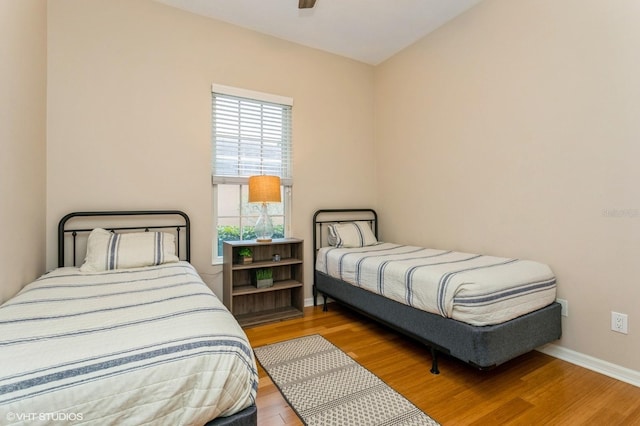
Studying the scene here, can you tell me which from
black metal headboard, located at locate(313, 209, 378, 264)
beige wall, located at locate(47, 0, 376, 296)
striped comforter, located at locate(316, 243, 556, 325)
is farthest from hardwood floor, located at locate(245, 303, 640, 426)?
beige wall, located at locate(47, 0, 376, 296)

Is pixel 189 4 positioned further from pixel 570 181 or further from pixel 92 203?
pixel 570 181

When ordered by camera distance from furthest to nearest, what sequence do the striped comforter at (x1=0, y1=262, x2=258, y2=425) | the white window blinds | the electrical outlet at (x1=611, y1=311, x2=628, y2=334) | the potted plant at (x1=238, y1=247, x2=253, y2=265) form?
the white window blinds → the potted plant at (x1=238, y1=247, x2=253, y2=265) → the electrical outlet at (x1=611, y1=311, x2=628, y2=334) → the striped comforter at (x1=0, y1=262, x2=258, y2=425)

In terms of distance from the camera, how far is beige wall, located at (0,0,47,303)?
5.32ft

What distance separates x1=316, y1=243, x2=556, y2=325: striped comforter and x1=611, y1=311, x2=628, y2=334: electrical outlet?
0.32 meters

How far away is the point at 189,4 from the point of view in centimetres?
277

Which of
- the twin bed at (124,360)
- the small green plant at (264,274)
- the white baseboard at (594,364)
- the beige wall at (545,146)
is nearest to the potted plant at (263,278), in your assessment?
the small green plant at (264,274)

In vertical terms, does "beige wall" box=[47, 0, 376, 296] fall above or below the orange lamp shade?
above

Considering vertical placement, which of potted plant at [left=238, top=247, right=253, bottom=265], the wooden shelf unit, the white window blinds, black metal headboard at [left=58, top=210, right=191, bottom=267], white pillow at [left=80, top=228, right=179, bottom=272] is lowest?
the wooden shelf unit

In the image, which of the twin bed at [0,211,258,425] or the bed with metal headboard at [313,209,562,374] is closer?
the twin bed at [0,211,258,425]

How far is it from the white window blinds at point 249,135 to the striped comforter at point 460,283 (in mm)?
1395

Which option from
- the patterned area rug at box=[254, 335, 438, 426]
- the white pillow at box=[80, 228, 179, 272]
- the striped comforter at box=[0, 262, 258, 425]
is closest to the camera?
the striped comforter at box=[0, 262, 258, 425]

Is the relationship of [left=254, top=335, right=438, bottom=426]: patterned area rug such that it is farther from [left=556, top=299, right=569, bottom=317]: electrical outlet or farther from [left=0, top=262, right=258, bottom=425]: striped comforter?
[left=556, top=299, right=569, bottom=317]: electrical outlet

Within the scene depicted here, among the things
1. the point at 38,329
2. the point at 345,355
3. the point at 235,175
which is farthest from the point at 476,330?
the point at 235,175

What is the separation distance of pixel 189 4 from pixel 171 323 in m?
2.89
